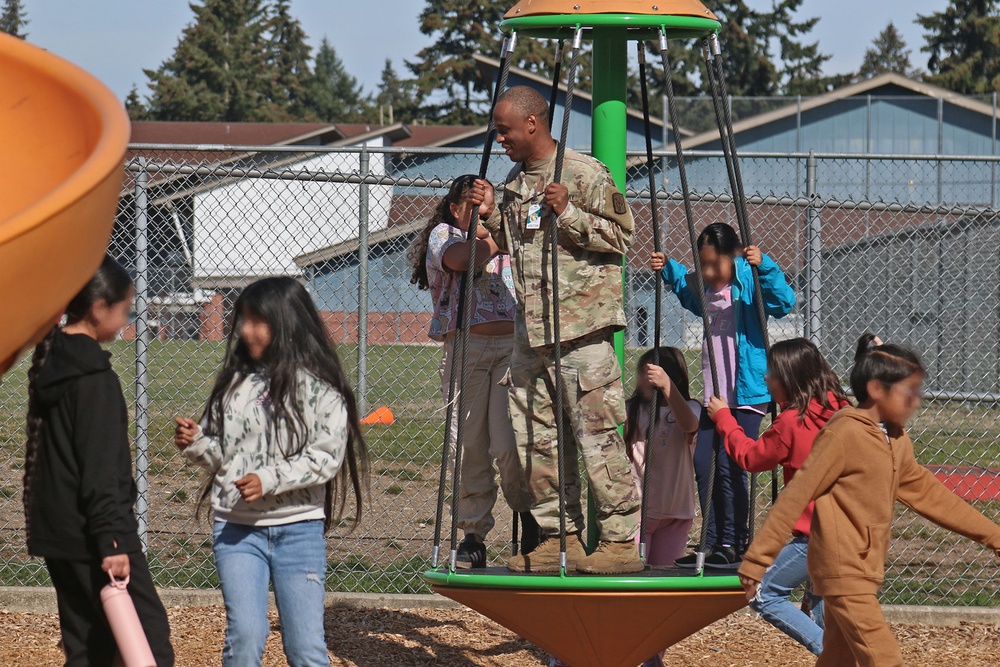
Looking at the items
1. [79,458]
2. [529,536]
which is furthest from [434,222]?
→ [79,458]

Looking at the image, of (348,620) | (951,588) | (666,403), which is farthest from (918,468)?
(348,620)

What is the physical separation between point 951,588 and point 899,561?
0.53 m

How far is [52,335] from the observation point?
336cm

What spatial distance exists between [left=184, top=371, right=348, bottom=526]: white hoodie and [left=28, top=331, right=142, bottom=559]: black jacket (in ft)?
0.89

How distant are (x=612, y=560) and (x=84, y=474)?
1.67m

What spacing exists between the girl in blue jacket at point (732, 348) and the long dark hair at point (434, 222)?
2.99 ft

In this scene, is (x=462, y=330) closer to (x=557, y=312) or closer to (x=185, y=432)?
(x=557, y=312)

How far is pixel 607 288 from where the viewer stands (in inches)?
156

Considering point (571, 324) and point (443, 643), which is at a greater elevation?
point (571, 324)

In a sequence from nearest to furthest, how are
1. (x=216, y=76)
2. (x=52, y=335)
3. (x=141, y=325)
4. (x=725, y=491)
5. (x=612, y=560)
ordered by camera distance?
(x=52, y=335) < (x=612, y=560) < (x=725, y=491) < (x=141, y=325) < (x=216, y=76)

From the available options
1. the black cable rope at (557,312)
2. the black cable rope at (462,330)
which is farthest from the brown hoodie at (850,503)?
the black cable rope at (462,330)

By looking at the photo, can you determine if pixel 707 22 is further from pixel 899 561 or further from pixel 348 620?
pixel 899 561

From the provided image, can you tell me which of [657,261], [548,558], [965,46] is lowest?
[548,558]

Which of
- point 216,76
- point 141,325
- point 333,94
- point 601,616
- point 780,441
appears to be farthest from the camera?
point 333,94
